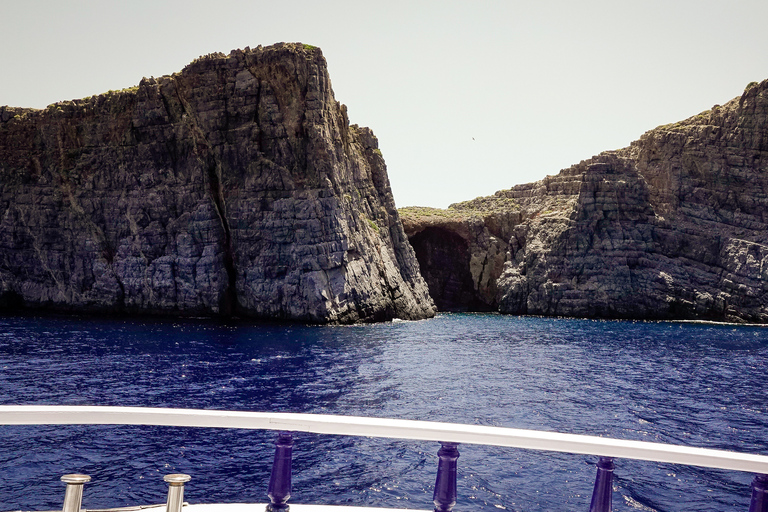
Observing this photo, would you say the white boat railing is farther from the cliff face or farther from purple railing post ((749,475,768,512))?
the cliff face

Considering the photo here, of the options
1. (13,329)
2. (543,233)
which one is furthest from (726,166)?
(13,329)

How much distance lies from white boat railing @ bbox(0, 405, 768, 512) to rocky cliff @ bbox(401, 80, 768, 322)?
9146 centimetres

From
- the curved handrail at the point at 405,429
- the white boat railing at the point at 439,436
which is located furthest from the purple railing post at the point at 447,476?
the curved handrail at the point at 405,429

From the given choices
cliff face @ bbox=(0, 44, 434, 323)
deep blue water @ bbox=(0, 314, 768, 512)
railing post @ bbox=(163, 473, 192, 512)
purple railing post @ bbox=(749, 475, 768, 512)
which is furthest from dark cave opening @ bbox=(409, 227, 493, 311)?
purple railing post @ bbox=(749, 475, 768, 512)

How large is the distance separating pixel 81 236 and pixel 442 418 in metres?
68.8

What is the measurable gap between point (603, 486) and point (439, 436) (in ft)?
5.08

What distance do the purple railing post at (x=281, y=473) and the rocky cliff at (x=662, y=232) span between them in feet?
301

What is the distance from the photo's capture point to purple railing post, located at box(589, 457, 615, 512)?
219 inches

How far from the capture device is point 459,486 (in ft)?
62.4

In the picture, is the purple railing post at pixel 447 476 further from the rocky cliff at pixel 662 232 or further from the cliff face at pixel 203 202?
the rocky cliff at pixel 662 232

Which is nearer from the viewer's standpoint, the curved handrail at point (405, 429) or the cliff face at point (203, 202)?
the curved handrail at point (405, 429)

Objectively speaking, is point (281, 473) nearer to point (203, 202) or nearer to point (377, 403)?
point (377, 403)

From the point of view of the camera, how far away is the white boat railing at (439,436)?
5.15 m

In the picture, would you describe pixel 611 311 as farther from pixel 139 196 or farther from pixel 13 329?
pixel 13 329
